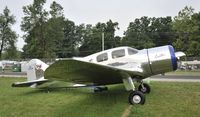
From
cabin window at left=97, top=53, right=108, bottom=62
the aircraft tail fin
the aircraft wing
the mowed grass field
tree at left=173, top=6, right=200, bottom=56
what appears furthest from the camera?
tree at left=173, top=6, right=200, bottom=56

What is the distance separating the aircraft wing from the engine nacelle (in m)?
0.60

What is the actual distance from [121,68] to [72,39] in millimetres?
95549

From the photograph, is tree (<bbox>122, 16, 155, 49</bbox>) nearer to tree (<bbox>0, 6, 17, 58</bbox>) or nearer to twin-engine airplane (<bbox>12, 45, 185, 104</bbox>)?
tree (<bbox>0, 6, 17, 58</bbox>)

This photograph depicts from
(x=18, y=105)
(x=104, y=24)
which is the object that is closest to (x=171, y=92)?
(x=18, y=105)

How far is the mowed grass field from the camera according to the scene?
350 inches

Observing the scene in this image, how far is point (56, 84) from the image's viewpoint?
1362 centimetres

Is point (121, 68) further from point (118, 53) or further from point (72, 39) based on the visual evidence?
point (72, 39)

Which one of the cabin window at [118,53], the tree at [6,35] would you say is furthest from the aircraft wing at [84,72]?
the tree at [6,35]

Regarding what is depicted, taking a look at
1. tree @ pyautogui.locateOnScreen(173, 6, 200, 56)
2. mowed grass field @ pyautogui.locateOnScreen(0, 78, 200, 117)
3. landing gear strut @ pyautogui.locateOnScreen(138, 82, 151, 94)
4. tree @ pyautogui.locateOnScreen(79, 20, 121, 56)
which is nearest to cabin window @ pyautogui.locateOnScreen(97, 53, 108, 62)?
mowed grass field @ pyautogui.locateOnScreen(0, 78, 200, 117)

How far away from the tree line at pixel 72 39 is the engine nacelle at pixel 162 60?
123 ft

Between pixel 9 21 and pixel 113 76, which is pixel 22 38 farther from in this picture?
pixel 113 76

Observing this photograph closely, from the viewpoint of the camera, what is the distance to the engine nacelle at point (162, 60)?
10750mm

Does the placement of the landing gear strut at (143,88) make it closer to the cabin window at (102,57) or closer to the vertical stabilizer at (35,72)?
the cabin window at (102,57)

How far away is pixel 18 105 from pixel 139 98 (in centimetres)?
448
